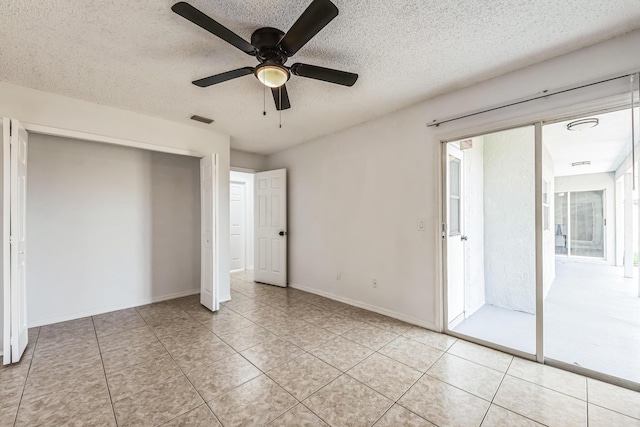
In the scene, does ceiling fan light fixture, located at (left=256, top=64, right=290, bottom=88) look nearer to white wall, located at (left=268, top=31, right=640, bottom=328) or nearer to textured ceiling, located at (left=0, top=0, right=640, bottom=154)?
textured ceiling, located at (left=0, top=0, right=640, bottom=154)

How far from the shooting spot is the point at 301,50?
203 cm

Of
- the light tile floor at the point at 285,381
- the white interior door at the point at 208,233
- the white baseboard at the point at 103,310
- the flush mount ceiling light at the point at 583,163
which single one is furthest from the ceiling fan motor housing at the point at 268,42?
the flush mount ceiling light at the point at 583,163

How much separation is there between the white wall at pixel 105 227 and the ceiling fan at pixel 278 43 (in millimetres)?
2476

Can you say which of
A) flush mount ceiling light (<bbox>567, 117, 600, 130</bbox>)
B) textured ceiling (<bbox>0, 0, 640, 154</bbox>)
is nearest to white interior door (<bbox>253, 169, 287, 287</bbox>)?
textured ceiling (<bbox>0, 0, 640, 154</bbox>)

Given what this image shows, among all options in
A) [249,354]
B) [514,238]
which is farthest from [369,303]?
[514,238]

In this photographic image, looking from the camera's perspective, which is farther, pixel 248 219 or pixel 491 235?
pixel 248 219

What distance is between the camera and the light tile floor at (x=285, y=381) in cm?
163

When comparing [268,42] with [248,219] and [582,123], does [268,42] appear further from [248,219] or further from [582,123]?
[248,219]

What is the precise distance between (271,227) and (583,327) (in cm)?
433

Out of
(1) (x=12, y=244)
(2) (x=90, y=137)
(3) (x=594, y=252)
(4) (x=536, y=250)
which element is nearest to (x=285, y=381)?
(4) (x=536, y=250)

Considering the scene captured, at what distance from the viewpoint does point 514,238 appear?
3.49 m

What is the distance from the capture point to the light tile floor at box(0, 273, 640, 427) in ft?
5.33

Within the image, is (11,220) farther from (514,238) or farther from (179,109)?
(514,238)

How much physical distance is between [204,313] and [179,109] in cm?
253
